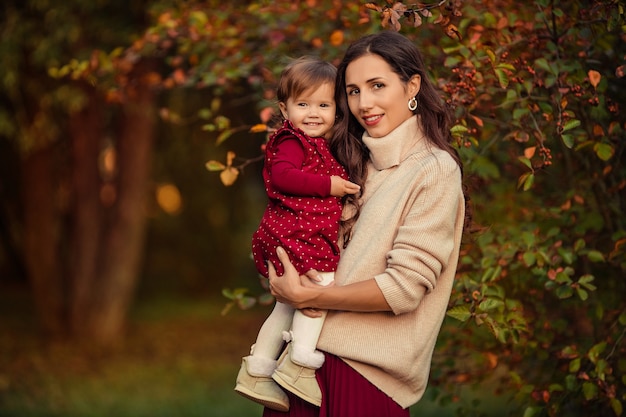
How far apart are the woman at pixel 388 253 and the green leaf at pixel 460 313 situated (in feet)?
1.27

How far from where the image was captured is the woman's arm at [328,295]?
7.54 ft

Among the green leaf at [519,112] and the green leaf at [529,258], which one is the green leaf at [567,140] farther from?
the green leaf at [529,258]

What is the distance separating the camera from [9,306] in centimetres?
1189

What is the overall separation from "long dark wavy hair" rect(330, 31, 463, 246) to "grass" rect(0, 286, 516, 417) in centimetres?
350

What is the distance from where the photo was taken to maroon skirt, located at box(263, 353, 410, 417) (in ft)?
7.88

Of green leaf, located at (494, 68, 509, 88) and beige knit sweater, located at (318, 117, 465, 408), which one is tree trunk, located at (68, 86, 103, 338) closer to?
green leaf, located at (494, 68, 509, 88)

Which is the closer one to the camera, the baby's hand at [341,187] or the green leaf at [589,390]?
the baby's hand at [341,187]

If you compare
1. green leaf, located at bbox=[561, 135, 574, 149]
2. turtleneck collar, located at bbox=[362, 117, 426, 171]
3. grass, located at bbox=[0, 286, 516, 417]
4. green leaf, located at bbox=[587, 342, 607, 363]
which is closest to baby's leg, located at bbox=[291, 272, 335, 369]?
turtleneck collar, located at bbox=[362, 117, 426, 171]

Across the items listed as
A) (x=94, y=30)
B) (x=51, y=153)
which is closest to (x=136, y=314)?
(x=51, y=153)

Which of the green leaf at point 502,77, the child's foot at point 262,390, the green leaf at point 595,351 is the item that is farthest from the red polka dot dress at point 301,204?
the green leaf at point 595,351

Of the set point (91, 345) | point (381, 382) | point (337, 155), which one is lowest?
point (91, 345)

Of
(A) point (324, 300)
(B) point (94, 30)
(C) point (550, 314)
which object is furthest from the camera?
(B) point (94, 30)

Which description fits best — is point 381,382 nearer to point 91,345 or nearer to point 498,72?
point 498,72

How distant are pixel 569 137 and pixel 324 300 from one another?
1.07 meters
